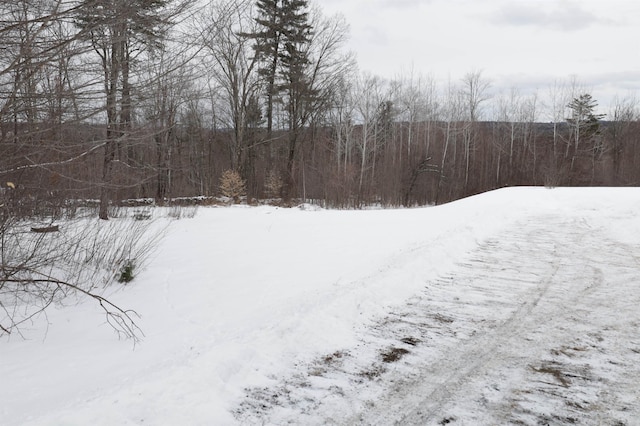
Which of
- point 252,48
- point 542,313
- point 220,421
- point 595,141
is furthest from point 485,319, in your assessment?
point 595,141

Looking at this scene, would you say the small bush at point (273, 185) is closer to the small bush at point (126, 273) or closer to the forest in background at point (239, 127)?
the forest in background at point (239, 127)

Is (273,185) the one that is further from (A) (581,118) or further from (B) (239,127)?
(A) (581,118)

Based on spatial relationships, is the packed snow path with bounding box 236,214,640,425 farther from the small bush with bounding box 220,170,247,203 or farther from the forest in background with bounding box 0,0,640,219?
the small bush with bounding box 220,170,247,203

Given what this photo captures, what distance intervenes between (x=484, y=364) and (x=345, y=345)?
4.03 feet

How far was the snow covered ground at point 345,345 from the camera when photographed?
2.93m

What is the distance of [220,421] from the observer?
9.05 ft

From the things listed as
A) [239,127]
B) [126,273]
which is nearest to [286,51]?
[239,127]

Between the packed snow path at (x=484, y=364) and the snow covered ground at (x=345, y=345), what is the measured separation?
0.05 ft

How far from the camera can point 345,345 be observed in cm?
402

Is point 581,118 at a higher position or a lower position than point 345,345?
higher

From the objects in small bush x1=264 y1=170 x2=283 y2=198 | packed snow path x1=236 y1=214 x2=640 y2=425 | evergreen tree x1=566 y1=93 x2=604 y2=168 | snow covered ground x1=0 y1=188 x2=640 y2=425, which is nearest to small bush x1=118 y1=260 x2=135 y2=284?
snow covered ground x1=0 y1=188 x2=640 y2=425

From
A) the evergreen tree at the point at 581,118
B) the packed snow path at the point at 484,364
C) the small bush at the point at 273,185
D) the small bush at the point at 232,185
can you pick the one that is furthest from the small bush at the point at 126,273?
the evergreen tree at the point at 581,118

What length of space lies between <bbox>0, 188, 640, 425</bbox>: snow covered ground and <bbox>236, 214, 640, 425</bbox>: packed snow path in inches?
0.6

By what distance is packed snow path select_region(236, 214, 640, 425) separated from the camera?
116 inches
